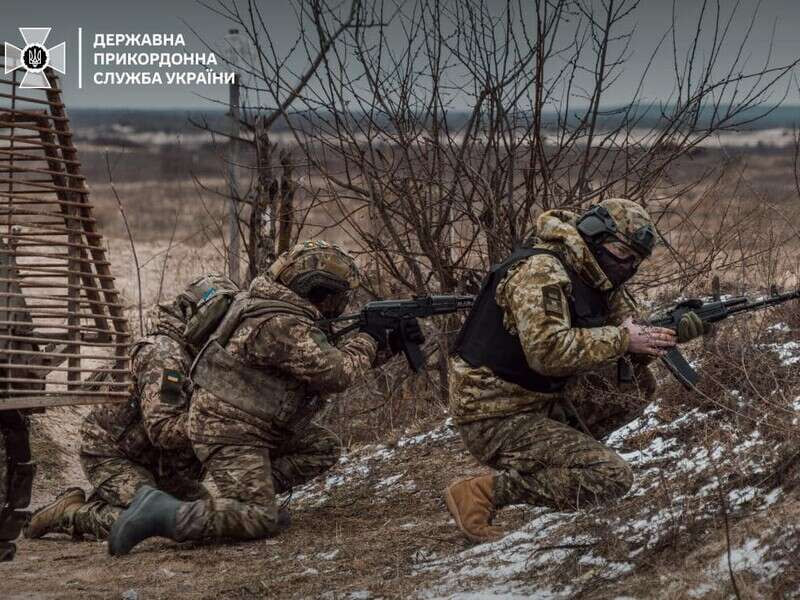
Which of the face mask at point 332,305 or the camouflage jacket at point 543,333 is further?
the face mask at point 332,305

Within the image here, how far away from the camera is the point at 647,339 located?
513 centimetres

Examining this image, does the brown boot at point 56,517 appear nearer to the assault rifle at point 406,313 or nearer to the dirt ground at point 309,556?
the dirt ground at point 309,556

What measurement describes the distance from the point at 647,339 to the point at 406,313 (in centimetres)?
150

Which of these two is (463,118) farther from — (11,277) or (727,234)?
(11,277)

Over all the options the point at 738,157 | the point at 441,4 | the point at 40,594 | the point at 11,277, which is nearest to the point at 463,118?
the point at 441,4

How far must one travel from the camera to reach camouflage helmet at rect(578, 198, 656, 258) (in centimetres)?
518

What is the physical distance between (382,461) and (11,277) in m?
2.68

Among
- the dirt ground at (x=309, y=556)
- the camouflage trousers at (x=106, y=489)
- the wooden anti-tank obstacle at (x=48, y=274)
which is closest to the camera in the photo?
the dirt ground at (x=309, y=556)

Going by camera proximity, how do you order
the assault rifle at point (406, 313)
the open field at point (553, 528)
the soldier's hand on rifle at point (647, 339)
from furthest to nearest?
the assault rifle at point (406, 313) < the soldier's hand on rifle at point (647, 339) < the open field at point (553, 528)

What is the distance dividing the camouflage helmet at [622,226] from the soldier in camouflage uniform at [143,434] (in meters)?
2.10

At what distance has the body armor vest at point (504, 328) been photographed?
5219mm

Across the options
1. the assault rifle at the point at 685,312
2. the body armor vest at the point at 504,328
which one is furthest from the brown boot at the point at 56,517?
the assault rifle at the point at 685,312

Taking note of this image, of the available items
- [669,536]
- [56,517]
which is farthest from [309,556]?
[669,536]

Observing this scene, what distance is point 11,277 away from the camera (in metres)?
5.99
